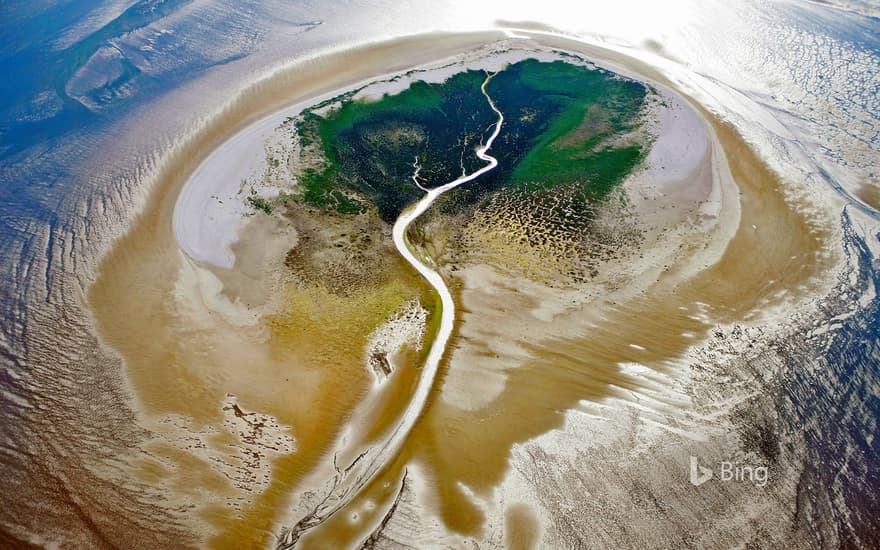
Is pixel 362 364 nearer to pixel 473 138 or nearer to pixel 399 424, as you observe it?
pixel 399 424

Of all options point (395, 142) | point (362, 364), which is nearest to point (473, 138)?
point (395, 142)

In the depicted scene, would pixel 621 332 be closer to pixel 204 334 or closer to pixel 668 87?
pixel 204 334

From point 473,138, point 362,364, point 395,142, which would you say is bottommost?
point 362,364

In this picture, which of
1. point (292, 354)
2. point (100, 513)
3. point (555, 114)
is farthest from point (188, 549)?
point (555, 114)

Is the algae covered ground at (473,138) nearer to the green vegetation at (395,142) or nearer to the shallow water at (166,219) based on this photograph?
the green vegetation at (395,142)

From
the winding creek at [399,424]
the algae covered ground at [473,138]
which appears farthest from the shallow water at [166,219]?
the algae covered ground at [473,138]

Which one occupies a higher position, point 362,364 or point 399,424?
point 362,364
